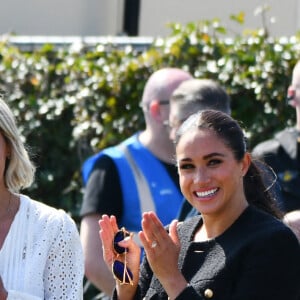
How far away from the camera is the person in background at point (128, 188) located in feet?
18.4

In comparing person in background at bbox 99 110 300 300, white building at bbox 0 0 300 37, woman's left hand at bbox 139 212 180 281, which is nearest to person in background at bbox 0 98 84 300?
person in background at bbox 99 110 300 300

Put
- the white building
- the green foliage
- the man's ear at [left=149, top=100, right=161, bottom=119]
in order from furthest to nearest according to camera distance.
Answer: the white building → the green foliage → the man's ear at [left=149, top=100, right=161, bottom=119]

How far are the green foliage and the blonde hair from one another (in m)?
2.57

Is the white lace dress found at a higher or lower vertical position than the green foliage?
lower

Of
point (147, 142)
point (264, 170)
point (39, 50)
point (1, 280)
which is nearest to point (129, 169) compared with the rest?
point (147, 142)

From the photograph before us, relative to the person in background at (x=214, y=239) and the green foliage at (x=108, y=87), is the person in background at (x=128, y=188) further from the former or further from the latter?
the person in background at (x=214, y=239)

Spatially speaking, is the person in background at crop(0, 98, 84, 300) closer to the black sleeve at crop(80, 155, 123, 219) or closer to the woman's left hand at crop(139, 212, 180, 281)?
the woman's left hand at crop(139, 212, 180, 281)

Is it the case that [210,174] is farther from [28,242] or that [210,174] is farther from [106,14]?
[106,14]

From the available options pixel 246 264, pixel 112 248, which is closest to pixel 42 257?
pixel 112 248

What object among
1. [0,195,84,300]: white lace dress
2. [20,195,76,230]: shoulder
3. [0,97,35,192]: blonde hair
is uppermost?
[0,97,35,192]: blonde hair

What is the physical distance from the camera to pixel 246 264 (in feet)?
12.7

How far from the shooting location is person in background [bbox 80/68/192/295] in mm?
5621

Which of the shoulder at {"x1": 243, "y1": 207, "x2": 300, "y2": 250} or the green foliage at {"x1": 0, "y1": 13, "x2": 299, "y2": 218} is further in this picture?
the green foliage at {"x1": 0, "y1": 13, "x2": 299, "y2": 218}

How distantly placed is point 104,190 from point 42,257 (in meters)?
1.41
